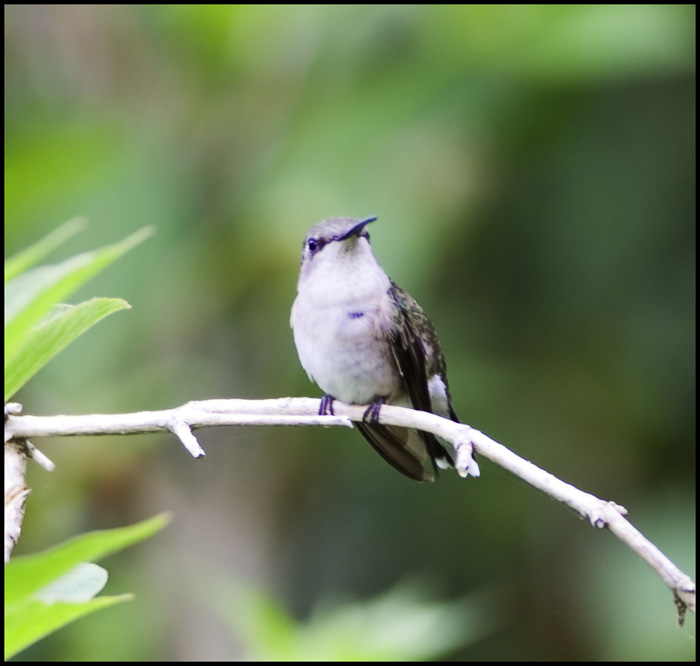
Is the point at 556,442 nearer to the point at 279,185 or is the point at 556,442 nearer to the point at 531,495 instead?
the point at 531,495

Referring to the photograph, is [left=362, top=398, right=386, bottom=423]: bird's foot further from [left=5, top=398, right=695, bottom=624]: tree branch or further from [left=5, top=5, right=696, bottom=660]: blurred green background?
[left=5, top=5, right=696, bottom=660]: blurred green background

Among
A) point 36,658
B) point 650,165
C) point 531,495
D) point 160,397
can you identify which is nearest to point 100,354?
point 160,397

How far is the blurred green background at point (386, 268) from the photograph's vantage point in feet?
12.8

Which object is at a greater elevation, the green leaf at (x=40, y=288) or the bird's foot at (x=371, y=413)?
the bird's foot at (x=371, y=413)

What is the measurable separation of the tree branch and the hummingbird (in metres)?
1.02

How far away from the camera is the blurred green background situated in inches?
154

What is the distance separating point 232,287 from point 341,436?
0.91 metres

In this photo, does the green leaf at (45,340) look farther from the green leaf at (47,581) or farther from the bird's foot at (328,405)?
the bird's foot at (328,405)

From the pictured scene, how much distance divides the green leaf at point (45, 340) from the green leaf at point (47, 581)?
0.19m

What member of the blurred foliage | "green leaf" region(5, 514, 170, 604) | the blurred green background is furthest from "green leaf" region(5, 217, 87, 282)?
the blurred green background

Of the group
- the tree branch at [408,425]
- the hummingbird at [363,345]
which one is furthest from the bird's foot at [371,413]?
the tree branch at [408,425]

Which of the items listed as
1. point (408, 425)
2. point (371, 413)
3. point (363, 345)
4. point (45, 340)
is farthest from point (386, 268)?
point (45, 340)

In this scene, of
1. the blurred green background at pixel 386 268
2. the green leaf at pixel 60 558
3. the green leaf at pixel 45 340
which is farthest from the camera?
the blurred green background at pixel 386 268

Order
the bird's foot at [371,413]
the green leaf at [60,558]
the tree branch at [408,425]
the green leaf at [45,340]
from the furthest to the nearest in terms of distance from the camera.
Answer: the bird's foot at [371,413] → the tree branch at [408,425] → the green leaf at [45,340] → the green leaf at [60,558]
